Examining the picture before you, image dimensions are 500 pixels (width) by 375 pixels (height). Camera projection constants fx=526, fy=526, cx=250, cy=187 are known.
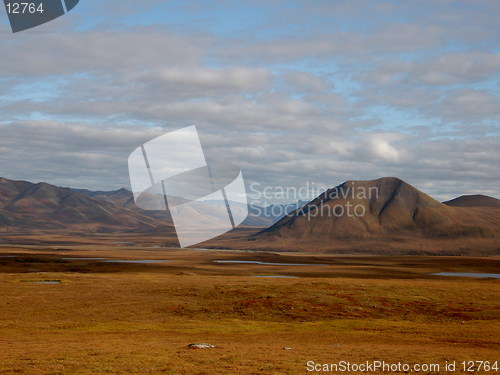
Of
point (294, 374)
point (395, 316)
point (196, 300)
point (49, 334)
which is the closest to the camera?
point (294, 374)

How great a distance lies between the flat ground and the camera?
30422 mm

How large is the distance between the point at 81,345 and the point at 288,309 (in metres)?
27.7

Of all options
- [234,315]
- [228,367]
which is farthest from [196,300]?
[228,367]

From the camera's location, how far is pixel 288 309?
58.9m

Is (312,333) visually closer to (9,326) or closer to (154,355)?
(154,355)

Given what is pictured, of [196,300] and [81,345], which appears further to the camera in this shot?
[196,300]

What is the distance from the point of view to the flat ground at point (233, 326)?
30422mm

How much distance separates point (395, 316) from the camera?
186 feet

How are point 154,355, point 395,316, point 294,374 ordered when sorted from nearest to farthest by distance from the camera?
1. point 294,374
2. point 154,355
3. point 395,316

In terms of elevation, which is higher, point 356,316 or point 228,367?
point 228,367

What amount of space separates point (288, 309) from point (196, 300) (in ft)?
40.0

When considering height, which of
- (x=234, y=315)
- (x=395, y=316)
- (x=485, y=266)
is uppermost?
(x=234, y=315)

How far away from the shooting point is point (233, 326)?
163 ft

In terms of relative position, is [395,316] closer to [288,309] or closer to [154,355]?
[288,309]
